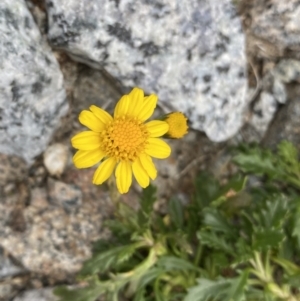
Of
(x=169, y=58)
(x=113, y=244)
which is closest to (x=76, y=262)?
(x=113, y=244)

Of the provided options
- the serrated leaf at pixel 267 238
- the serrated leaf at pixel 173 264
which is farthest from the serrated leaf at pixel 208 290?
the serrated leaf at pixel 267 238

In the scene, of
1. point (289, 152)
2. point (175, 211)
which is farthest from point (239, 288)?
point (289, 152)

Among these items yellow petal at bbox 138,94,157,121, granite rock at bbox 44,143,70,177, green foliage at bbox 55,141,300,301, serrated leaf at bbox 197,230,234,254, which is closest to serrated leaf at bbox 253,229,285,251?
green foliage at bbox 55,141,300,301

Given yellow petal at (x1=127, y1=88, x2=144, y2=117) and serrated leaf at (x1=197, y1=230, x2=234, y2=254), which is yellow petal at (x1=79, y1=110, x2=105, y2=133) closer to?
yellow petal at (x1=127, y1=88, x2=144, y2=117)

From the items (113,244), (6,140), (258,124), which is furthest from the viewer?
(258,124)

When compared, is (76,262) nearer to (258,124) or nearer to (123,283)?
(123,283)

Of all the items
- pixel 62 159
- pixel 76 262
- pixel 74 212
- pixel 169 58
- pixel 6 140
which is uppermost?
pixel 169 58
